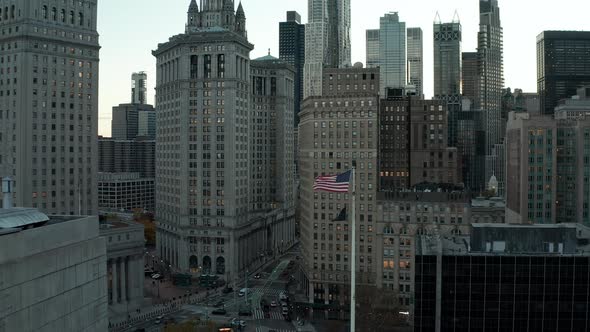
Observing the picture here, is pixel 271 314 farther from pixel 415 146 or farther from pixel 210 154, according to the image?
pixel 415 146

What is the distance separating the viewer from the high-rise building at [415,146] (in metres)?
180

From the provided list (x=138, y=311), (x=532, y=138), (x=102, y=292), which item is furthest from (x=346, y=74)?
(x=102, y=292)

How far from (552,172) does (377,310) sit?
260ft

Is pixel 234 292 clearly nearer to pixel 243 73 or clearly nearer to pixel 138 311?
pixel 138 311

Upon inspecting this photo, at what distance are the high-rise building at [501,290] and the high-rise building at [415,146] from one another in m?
102

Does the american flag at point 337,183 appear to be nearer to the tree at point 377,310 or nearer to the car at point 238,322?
the tree at point 377,310

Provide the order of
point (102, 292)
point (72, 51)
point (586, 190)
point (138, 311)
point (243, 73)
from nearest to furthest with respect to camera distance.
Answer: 1. point (102, 292)
2. point (138, 311)
3. point (72, 51)
4. point (586, 190)
5. point (243, 73)

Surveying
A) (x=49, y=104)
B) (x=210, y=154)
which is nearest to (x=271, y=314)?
(x=210, y=154)

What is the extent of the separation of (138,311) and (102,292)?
7923 cm

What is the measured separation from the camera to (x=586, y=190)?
16762cm

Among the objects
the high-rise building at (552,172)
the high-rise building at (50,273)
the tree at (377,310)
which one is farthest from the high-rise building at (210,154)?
the high-rise building at (50,273)

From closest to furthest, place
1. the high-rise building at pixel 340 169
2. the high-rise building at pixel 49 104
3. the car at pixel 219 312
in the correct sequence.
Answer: the car at pixel 219 312 → the high-rise building at pixel 340 169 → the high-rise building at pixel 49 104

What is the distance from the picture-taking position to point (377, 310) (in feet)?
378

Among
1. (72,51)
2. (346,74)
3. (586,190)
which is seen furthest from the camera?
(586,190)
